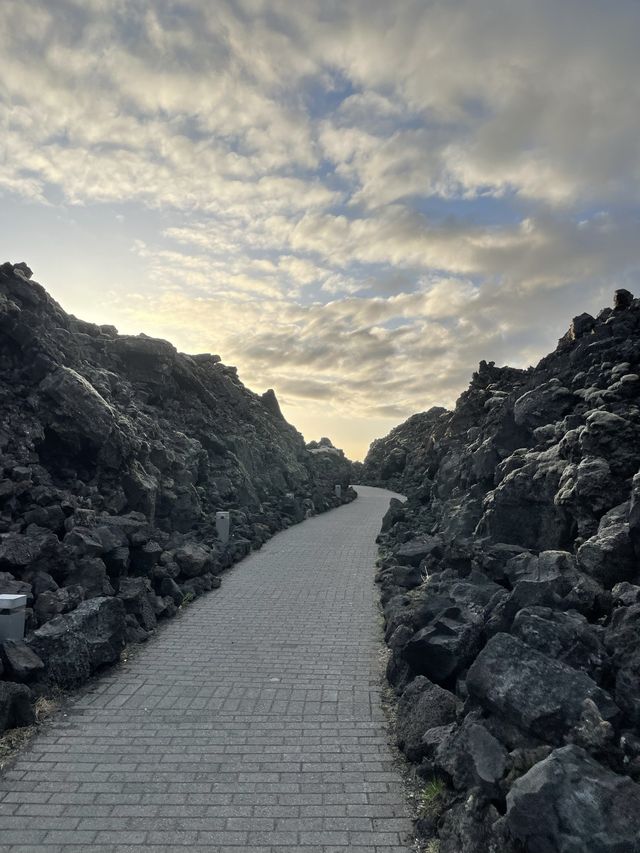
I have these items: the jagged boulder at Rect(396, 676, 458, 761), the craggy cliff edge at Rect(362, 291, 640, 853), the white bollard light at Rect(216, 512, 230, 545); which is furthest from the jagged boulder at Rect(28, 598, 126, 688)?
the white bollard light at Rect(216, 512, 230, 545)

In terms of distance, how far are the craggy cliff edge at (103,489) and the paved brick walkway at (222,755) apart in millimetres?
851

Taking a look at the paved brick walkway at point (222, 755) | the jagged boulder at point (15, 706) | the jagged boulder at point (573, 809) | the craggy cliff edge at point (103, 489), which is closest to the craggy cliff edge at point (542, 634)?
the jagged boulder at point (573, 809)

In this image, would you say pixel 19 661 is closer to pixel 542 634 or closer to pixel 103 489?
pixel 542 634

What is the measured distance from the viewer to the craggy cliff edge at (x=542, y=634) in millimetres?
4094

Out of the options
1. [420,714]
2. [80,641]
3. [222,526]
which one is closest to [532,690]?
[420,714]

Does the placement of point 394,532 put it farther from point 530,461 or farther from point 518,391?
point 530,461

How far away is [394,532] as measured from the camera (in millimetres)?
19797

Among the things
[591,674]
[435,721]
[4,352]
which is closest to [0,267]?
[4,352]

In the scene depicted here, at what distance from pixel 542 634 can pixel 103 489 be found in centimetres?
1194

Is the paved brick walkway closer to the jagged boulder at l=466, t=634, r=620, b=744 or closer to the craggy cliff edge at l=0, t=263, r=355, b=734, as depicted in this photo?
the craggy cliff edge at l=0, t=263, r=355, b=734

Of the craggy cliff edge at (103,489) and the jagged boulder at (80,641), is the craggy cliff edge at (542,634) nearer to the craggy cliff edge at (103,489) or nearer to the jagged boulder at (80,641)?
the jagged boulder at (80,641)

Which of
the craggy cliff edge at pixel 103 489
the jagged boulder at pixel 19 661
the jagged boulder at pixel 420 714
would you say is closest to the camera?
the jagged boulder at pixel 420 714

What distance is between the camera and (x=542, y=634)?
5785 mm

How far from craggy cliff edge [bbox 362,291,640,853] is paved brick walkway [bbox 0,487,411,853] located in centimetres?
65
